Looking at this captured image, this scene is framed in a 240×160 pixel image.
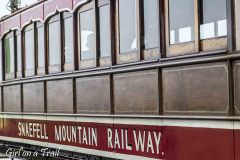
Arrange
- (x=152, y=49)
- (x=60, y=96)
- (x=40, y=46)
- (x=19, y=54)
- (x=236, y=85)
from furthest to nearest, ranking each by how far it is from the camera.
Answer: (x=19, y=54)
(x=40, y=46)
(x=60, y=96)
(x=152, y=49)
(x=236, y=85)

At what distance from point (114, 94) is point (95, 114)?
582 mm

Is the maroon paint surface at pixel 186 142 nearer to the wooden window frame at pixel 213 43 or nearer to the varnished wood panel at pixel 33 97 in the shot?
the wooden window frame at pixel 213 43

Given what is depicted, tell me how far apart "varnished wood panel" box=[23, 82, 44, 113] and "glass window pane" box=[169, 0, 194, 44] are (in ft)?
11.6

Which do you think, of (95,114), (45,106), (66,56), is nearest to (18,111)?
(45,106)

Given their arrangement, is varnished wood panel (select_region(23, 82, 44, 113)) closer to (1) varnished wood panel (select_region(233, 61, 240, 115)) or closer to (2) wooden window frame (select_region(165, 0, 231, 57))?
(2) wooden window frame (select_region(165, 0, 231, 57))

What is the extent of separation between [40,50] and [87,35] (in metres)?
1.75

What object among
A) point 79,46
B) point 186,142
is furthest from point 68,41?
point 186,142

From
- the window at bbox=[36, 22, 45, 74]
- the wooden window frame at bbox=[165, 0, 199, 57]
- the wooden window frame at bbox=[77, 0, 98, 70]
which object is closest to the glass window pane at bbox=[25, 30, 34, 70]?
the window at bbox=[36, 22, 45, 74]

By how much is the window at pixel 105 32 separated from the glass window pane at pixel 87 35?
0.20m

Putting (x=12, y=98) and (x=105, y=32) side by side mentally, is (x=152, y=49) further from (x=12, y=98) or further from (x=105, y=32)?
(x=12, y=98)

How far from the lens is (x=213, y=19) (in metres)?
5.00

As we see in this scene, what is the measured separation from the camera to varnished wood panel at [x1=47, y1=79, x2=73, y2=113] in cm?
771

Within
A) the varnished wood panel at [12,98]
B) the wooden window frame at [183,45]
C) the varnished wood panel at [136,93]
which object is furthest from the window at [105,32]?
the varnished wood panel at [12,98]

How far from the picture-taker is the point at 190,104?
17.0 ft
